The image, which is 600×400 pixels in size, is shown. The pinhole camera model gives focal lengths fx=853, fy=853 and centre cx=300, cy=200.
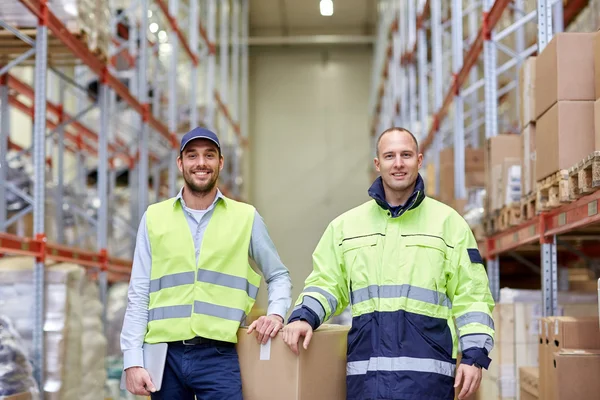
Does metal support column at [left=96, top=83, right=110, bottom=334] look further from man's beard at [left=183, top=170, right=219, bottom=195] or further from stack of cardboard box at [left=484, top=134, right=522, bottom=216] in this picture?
man's beard at [left=183, top=170, right=219, bottom=195]

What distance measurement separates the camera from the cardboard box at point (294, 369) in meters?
3.49

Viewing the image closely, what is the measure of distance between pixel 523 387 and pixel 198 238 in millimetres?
2896

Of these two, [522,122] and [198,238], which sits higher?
[522,122]

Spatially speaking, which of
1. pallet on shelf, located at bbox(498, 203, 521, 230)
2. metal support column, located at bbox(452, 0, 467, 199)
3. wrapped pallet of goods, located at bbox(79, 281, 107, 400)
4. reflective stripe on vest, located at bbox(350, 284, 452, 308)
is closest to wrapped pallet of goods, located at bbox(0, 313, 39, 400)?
wrapped pallet of goods, located at bbox(79, 281, 107, 400)

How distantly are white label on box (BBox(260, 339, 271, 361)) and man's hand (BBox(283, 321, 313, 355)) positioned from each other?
103 millimetres

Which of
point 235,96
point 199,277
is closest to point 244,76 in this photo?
point 235,96

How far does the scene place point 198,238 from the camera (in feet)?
12.2

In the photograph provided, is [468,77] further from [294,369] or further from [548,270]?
[294,369]

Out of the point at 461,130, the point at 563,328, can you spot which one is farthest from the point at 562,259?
the point at 563,328

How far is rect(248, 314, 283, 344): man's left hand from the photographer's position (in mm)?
3496

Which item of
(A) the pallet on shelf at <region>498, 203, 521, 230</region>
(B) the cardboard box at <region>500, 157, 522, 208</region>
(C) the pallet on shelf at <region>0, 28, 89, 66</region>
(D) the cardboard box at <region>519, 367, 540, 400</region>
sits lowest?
(D) the cardboard box at <region>519, 367, 540, 400</region>

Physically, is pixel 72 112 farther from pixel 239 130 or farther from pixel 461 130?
pixel 461 130

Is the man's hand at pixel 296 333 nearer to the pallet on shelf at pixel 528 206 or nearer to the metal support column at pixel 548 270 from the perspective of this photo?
the metal support column at pixel 548 270

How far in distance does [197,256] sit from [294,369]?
64 cm
